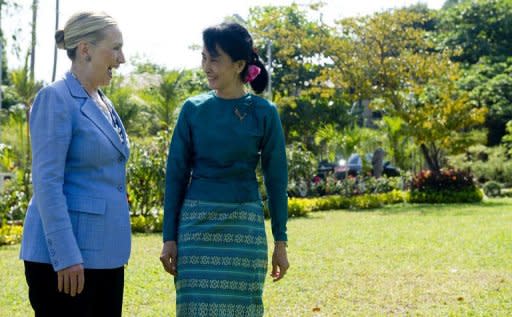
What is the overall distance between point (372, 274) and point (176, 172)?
5017 mm

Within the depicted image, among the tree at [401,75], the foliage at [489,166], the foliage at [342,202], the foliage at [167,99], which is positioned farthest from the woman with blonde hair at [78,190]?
the foliage at [489,166]

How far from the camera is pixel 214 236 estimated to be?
3057 millimetres

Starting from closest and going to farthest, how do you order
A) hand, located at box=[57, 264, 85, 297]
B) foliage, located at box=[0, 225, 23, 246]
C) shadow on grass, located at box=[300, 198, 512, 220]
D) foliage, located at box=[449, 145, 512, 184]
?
1. hand, located at box=[57, 264, 85, 297]
2. foliage, located at box=[0, 225, 23, 246]
3. shadow on grass, located at box=[300, 198, 512, 220]
4. foliage, located at box=[449, 145, 512, 184]

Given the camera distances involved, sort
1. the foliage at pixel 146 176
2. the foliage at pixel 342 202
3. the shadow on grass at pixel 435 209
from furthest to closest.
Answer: the foliage at pixel 342 202
the shadow on grass at pixel 435 209
the foliage at pixel 146 176

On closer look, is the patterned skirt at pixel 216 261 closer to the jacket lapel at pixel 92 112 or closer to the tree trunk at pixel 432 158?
the jacket lapel at pixel 92 112

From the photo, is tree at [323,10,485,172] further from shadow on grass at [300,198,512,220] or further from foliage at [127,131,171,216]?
foliage at [127,131,171,216]

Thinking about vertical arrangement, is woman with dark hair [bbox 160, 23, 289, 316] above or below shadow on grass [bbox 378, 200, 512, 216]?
above

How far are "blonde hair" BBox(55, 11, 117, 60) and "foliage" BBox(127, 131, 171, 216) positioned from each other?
10.7 m

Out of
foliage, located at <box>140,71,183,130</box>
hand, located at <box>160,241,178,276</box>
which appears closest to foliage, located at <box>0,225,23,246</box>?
foliage, located at <box>140,71,183,130</box>

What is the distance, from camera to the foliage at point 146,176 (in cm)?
1357

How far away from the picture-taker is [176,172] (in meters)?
3.12

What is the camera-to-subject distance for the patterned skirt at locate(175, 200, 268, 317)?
9.96 ft

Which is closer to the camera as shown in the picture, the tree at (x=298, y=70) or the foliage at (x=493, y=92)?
the tree at (x=298, y=70)

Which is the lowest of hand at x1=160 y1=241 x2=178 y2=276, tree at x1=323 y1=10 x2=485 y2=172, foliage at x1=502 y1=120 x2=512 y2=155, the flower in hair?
hand at x1=160 y1=241 x2=178 y2=276
